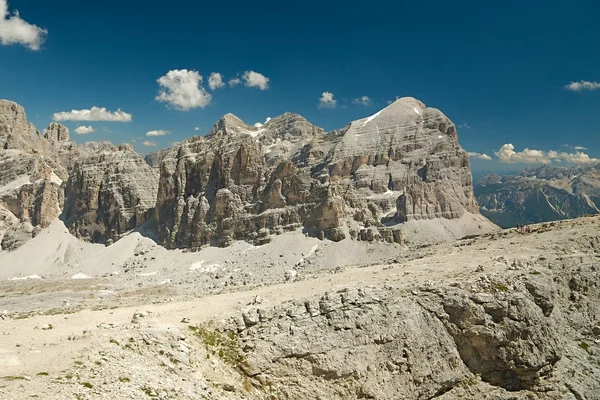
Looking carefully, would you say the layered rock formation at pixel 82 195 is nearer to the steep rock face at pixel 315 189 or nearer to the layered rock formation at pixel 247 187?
the layered rock formation at pixel 247 187

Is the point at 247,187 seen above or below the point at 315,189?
above

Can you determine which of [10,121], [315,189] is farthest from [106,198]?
[315,189]

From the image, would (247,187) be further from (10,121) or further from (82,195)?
(10,121)

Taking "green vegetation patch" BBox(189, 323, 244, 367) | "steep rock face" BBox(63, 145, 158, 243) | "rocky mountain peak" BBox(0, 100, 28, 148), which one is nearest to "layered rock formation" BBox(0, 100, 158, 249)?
"steep rock face" BBox(63, 145, 158, 243)

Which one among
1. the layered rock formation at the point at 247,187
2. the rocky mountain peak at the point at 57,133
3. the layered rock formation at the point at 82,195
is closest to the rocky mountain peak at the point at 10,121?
the layered rock formation at the point at 247,187

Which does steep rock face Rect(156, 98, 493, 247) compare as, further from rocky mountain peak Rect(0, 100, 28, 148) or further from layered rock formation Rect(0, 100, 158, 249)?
rocky mountain peak Rect(0, 100, 28, 148)

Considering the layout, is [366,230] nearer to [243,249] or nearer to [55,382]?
[243,249]

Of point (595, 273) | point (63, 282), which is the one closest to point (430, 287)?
point (595, 273)
